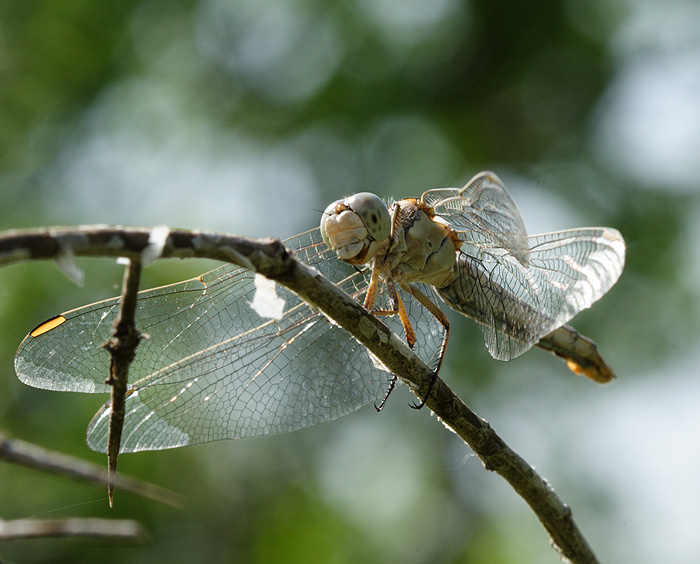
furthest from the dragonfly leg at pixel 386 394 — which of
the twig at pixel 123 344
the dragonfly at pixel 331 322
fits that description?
the twig at pixel 123 344

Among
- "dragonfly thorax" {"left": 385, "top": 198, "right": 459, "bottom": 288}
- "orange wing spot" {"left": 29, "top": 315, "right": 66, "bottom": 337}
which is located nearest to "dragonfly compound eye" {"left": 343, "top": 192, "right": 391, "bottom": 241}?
"dragonfly thorax" {"left": 385, "top": 198, "right": 459, "bottom": 288}

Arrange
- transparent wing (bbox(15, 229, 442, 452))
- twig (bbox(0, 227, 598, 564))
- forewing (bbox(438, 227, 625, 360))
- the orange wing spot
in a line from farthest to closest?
forewing (bbox(438, 227, 625, 360)) < transparent wing (bbox(15, 229, 442, 452)) < the orange wing spot < twig (bbox(0, 227, 598, 564))

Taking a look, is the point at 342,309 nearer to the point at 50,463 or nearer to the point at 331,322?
the point at 331,322

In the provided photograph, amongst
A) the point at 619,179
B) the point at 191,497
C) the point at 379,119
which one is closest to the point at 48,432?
the point at 191,497

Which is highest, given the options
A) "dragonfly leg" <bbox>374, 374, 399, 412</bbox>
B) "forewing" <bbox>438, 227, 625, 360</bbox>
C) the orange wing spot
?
the orange wing spot

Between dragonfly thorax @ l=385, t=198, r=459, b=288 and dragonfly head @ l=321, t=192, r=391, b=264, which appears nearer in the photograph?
dragonfly head @ l=321, t=192, r=391, b=264

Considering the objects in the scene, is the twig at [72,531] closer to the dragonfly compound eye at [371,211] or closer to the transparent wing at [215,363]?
the transparent wing at [215,363]

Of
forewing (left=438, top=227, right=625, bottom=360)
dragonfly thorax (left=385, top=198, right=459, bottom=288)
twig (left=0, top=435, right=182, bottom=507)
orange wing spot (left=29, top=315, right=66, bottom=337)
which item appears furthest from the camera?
dragonfly thorax (left=385, top=198, right=459, bottom=288)

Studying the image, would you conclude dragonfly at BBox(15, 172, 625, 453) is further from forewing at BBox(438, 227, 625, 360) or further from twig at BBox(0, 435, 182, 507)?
twig at BBox(0, 435, 182, 507)

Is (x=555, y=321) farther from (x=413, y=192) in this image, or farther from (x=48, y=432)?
(x=413, y=192)
